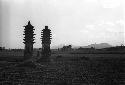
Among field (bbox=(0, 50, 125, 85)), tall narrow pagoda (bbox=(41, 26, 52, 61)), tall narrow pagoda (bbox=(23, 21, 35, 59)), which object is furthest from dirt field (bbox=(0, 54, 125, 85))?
tall narrow pagoda (bbox=(41, 26, 52, 61))

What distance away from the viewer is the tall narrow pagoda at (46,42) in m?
24.6

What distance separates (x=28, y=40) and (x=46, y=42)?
4.34m

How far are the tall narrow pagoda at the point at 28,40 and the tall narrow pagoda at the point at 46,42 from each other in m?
3.50

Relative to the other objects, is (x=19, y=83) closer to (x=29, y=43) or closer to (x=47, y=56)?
(x=29, y=43)

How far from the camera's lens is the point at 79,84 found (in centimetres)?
864

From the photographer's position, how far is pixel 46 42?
25297 mm

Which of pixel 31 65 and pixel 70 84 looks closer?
pixel 70 84

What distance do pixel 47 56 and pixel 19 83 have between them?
51.6ft

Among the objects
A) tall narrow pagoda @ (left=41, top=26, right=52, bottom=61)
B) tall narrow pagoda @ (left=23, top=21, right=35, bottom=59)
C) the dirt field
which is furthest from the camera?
tall narrow pagoda @ (left=41, top=26, right=52, bottom=61)

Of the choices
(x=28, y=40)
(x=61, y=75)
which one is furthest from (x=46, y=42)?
(x=61, y=75)

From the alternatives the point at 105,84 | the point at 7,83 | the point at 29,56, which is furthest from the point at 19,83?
the point at 29,56

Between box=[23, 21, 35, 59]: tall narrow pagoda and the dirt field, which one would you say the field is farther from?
box=[23, 21, 35, 59]: tall narrow pagoda

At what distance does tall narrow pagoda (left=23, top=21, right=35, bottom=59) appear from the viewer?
2092cm

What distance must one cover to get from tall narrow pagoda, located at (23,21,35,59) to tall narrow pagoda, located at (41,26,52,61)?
3.50 metres
